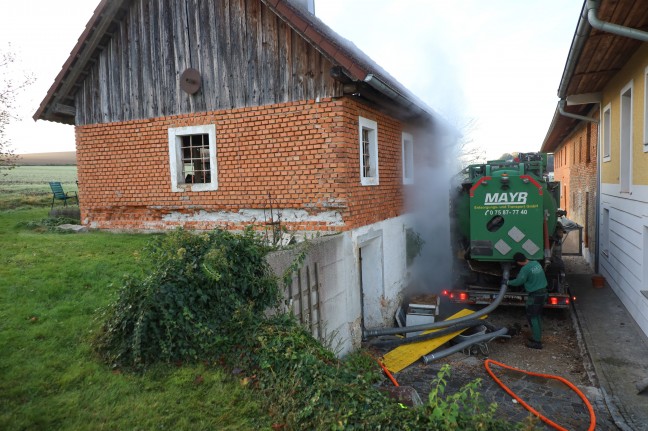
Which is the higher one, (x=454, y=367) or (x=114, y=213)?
Result: (x=114, y=213)

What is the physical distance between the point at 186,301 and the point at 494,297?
6919 millimetres

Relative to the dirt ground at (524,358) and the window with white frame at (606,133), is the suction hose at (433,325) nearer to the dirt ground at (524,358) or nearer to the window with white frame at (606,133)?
the dirt ground at (524,358)

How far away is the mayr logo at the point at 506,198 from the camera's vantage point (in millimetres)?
9219

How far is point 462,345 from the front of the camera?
831 centimetres

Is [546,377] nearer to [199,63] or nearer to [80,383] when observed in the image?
[80,383]

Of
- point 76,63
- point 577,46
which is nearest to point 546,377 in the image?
point 577,46

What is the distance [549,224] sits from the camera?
970cm

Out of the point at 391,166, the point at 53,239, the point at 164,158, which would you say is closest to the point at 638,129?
the point at 391,166

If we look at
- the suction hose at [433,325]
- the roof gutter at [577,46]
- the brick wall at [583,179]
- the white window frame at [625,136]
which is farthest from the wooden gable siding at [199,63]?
the brick wall at [583,179]

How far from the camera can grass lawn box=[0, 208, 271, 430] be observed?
12.2ft

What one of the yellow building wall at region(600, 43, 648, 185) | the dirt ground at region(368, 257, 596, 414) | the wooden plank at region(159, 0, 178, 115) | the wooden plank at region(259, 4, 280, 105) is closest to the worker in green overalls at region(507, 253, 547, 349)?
the dirt ground at region(368, 257, 596, 414)

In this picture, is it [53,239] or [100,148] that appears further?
[100,148]

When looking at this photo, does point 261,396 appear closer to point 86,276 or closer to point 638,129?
point 86,276

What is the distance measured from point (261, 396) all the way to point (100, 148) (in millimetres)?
8104
